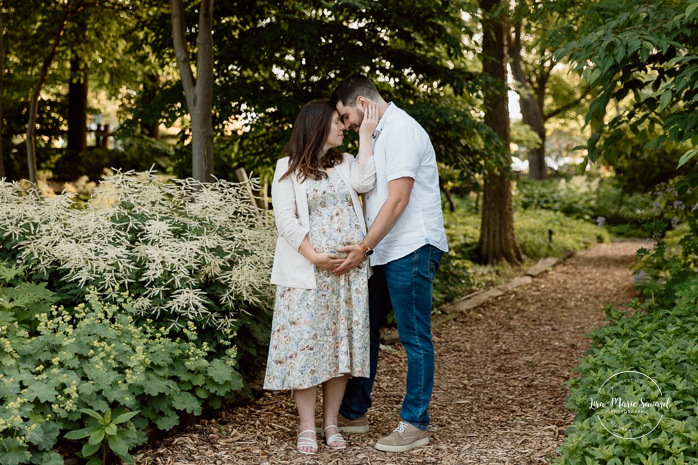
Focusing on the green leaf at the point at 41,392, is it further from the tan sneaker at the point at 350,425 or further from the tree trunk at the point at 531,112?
the tree trunk at the point at 531,112

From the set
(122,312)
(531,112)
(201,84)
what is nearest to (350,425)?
(122,312)

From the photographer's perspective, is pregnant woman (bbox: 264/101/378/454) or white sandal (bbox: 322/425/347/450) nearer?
pregnant woman (bbox: 264/101/378/454)

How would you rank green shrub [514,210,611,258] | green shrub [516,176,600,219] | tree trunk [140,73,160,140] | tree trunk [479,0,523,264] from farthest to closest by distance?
green shrub [516,176,600,219] < green shrub [514,210,611,258] < tree trunk [479,0,523,264] < tree trunk [140,73,160,140]

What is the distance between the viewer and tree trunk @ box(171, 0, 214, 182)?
5617mm

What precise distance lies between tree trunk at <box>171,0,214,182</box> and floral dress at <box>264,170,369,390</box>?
6.95ft

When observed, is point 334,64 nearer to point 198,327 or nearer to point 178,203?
point 178,203

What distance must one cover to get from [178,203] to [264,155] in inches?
95.2

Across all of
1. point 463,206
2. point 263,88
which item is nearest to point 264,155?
point 263,88

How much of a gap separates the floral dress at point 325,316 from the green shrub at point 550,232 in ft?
29.0

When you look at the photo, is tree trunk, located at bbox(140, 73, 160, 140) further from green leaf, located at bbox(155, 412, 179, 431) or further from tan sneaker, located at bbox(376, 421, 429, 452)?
tan sneaker, located at bbox(376, 421, 429, 452)

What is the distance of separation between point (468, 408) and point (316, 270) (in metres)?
1.59

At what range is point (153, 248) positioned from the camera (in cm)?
419

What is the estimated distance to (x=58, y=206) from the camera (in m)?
4.52

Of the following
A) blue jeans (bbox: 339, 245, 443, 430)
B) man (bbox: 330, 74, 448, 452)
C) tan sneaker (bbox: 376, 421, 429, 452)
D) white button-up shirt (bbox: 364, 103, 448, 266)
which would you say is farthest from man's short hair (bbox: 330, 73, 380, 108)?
tan sneaker (bbox: 376, 421, 429, 452)
